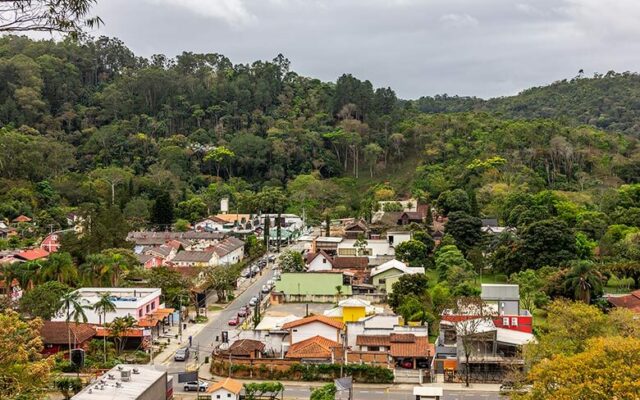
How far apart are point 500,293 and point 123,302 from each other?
1947 centimetres

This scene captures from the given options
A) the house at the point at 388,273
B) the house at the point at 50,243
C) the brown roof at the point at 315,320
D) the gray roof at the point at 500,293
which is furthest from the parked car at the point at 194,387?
the house at the point at 50,243

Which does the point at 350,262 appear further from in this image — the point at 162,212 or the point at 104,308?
the point at 162,212

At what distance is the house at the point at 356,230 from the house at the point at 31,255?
24935 millimetres

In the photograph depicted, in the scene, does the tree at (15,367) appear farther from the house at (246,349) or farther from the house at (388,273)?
the house at (388,273)

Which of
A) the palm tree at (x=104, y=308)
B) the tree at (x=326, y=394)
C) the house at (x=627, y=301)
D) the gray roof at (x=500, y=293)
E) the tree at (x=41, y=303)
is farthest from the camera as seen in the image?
the house at (x=627, y=301)

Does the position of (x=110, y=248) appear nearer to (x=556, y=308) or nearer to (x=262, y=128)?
(x=556, y=308)

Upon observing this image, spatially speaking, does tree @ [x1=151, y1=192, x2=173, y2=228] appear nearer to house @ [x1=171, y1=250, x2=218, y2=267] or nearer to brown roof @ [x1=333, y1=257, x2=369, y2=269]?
house @ [x1=171, y1=250, x2=218, y2=267]

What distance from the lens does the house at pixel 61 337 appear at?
3453 centimetres

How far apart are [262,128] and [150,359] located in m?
66.1

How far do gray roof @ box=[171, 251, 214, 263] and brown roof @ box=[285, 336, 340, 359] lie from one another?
21.0 metres

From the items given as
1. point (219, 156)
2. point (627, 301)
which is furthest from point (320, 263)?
point (219, 156)

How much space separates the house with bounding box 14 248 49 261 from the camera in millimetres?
51500

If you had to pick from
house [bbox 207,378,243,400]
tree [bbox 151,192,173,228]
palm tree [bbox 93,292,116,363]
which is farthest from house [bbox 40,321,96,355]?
tree [bbox 151,192,173,228]

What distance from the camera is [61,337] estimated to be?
34719mm
